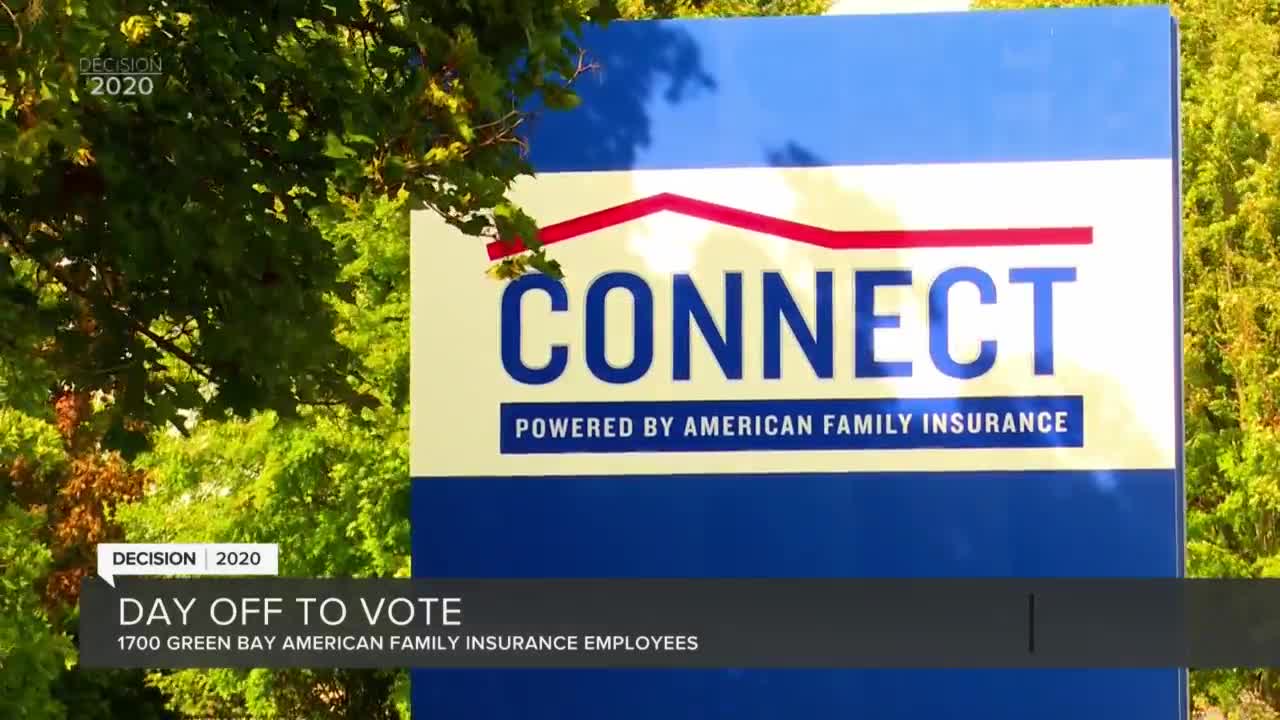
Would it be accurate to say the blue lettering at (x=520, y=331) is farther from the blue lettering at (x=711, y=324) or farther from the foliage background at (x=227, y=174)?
the foliage background at (x=227, y=174)

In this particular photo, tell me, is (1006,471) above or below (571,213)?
below

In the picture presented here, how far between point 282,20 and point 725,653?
3.97 m

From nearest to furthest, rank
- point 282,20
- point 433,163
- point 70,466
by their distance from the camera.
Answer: point 433,163, point 282,20, point 70,466

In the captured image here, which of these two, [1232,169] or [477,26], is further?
[1232,169]

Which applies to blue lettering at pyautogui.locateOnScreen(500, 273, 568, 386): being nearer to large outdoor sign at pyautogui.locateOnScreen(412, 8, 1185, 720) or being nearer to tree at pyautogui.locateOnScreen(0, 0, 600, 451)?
large outdoor sign at pyautogui.locateOnScreen(412, 8, 1185, 720)

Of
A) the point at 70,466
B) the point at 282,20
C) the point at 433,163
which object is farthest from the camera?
the point at 70,466

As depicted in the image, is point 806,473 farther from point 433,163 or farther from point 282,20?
point 282,20

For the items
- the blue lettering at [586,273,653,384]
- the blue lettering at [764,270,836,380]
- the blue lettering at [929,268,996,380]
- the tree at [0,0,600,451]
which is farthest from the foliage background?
the blue lettering at [929,268,996,380]

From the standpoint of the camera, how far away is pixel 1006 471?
11.2 m

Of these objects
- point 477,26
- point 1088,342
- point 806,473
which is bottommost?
point 806,473

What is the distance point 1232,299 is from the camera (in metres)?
31.9

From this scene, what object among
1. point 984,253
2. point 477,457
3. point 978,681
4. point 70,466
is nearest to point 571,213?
point 477,457

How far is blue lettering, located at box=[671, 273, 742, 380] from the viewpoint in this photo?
37.1 feet

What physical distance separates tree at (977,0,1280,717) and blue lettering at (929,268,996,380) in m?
21.5
